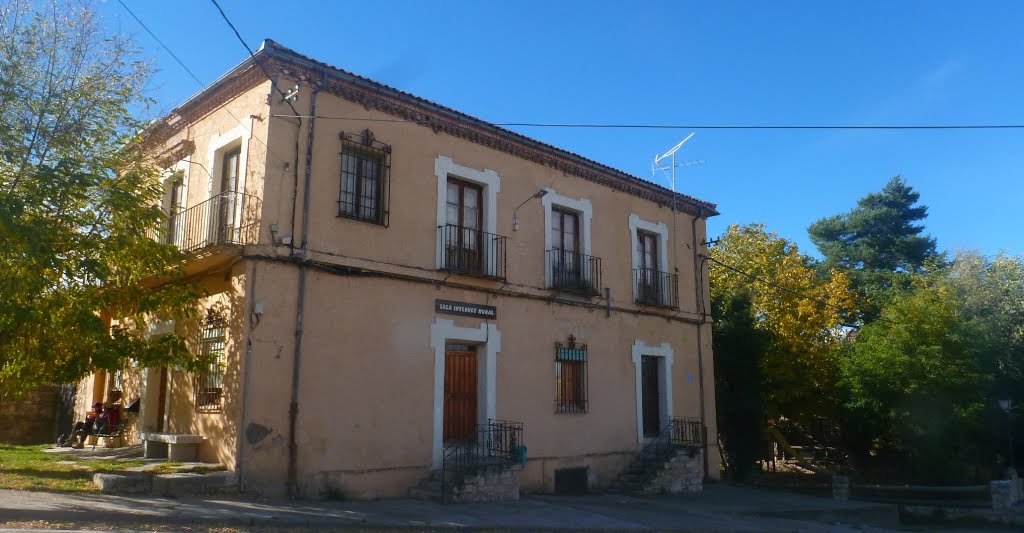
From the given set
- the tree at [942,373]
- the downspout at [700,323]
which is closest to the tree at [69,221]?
the downspout at [700,323]

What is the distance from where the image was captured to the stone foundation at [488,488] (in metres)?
11.9

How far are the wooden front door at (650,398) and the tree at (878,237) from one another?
21.5 meters

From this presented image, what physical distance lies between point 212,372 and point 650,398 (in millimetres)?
9775

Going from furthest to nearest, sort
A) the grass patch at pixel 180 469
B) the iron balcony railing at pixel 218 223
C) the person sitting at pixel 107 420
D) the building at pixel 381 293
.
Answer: the person sitting at pixel 107 420 < the iron balcony railing at pixel 218 223 < the building at pixel 381 293 < the grass patch at pixel 180 469

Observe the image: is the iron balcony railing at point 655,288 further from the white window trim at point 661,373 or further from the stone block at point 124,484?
the stone block at point 124,484

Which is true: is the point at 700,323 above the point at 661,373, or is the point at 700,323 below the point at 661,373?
above

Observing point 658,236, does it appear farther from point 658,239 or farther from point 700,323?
point 700,323

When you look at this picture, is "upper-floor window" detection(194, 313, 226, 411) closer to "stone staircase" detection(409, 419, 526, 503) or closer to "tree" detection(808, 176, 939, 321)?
"stone staircase" detection(409, 419, 526, 503)

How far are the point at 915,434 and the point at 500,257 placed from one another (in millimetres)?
12856

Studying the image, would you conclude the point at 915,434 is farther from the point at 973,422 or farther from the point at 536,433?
the point at 536,433

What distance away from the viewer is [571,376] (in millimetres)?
15539

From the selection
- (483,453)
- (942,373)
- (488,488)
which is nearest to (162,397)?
(483,453)

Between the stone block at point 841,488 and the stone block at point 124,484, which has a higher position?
the stone block at point 124,484

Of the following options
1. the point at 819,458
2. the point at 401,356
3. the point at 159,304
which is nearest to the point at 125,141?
the point at 159,304
